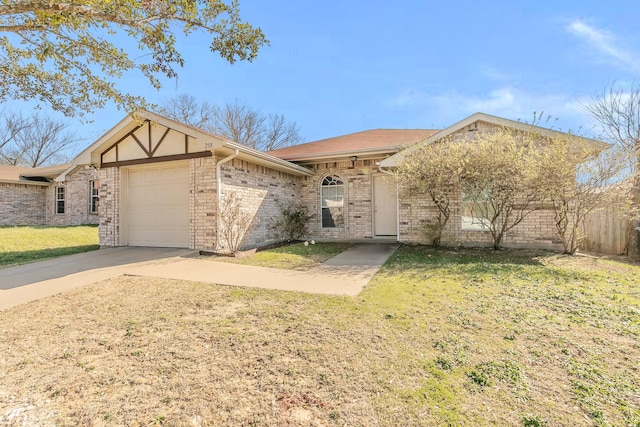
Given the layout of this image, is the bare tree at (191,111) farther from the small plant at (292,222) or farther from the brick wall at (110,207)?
the small plant at (292,222)

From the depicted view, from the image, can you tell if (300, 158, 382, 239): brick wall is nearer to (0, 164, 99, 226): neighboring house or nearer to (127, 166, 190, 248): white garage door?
(127, 166, 190, 248): white garage door

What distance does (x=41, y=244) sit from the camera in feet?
32.2

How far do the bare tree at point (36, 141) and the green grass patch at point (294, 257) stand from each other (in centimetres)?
3573

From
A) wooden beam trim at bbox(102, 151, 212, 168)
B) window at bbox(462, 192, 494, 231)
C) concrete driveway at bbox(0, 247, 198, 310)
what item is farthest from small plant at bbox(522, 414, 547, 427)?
wooden beam trim at bbox(102, 151, 212, 168)

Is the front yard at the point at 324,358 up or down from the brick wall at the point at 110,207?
down

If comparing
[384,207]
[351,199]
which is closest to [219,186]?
[351,199]

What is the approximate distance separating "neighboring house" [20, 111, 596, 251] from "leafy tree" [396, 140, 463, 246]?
67 cm

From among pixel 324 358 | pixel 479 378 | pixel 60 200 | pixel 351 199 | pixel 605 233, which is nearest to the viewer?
pixel 479 378

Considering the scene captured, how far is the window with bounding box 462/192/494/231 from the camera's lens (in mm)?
8375

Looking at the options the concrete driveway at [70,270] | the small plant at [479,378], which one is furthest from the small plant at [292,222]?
the small plant at [479,378]

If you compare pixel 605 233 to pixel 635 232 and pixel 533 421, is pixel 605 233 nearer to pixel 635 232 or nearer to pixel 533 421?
pixel 635 232

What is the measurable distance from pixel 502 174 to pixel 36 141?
4171cm

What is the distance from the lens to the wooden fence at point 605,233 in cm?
854

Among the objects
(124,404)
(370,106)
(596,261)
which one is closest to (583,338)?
(124,404)
